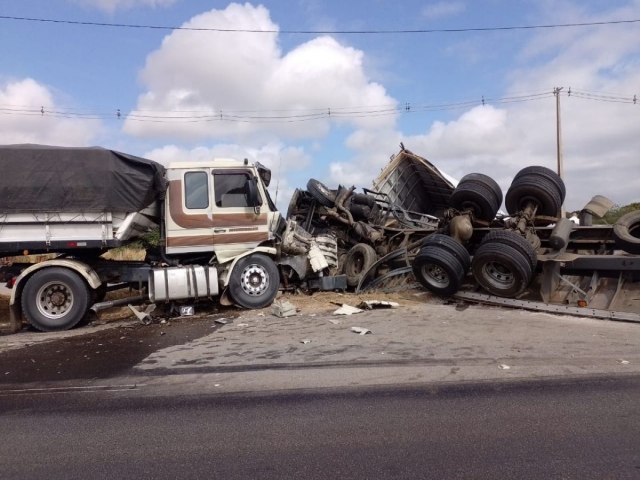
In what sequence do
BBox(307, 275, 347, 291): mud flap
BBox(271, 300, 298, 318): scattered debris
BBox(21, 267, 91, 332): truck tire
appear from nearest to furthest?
BBox(21, 267, 91, 332): truck tire < BBox(271, 300, 298, 318): scattered debris < BBox(307, 275, 347, 291): mud flap

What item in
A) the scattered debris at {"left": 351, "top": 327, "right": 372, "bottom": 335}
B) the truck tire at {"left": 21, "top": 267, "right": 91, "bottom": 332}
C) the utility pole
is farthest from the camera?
the utility pole

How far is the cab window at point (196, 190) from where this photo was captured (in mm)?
9789

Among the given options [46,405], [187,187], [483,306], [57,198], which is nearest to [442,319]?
[483,306]

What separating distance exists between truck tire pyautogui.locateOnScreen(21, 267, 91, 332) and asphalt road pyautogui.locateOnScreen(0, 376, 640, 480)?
402cm

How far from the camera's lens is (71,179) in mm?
8656

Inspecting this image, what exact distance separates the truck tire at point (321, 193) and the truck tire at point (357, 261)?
1.24 metres

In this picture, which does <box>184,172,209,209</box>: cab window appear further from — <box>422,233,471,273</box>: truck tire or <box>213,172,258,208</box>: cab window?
<box>422,233,471,273</box>: truck tire

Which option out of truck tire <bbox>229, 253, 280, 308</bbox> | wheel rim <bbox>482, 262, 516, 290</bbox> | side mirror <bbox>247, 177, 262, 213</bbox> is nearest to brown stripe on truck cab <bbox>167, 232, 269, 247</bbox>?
truck tire <bbox>229, 253, 280, 308</bbox>

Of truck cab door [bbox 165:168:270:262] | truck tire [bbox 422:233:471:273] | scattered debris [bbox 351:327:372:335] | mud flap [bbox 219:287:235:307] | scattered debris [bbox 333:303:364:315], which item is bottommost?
scattered debris [bbox 351:327:372:335]

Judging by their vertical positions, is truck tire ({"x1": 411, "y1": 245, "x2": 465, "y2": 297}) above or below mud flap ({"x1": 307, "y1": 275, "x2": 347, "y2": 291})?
above

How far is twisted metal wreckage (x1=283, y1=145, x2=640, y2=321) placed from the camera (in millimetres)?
8797

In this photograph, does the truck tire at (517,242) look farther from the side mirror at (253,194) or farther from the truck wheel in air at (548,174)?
the side mirror at (253,194)

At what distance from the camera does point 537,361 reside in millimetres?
5957

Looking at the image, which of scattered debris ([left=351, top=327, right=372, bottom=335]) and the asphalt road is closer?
the asphalt road
